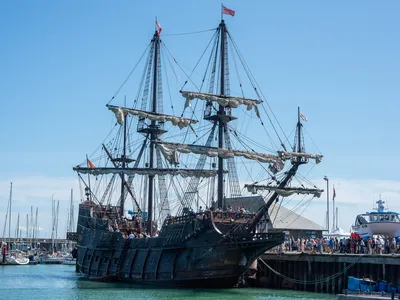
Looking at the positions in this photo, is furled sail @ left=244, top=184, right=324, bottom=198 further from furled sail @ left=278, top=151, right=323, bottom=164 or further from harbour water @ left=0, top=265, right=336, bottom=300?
harbour water @ left=0, top=265, right=336, bottom=300

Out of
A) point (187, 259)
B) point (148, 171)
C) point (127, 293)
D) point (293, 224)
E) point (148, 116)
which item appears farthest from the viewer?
point (293, 224)

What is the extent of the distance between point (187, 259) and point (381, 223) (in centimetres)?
1399

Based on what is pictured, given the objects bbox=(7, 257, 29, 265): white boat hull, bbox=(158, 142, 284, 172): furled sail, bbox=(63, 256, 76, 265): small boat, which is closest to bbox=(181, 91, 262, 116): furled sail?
bbox=(158, 142, 284, 172): furled sail

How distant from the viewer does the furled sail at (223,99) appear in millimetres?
50125

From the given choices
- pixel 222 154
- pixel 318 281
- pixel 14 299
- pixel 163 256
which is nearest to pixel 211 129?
pixel 222 154

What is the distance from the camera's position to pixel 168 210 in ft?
204

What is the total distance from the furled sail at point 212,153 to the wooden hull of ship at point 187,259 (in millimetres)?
6629

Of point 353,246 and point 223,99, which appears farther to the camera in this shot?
point 223,99

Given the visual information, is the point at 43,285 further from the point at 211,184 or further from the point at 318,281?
the point at 318,281

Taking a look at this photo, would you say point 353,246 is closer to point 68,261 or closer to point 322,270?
point 322,270

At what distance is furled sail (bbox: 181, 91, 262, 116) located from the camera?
50.1 metres

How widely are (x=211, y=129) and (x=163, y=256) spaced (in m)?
10.2

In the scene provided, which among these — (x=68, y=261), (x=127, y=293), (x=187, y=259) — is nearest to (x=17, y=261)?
(x=68, y=261)

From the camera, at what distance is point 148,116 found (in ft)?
202
